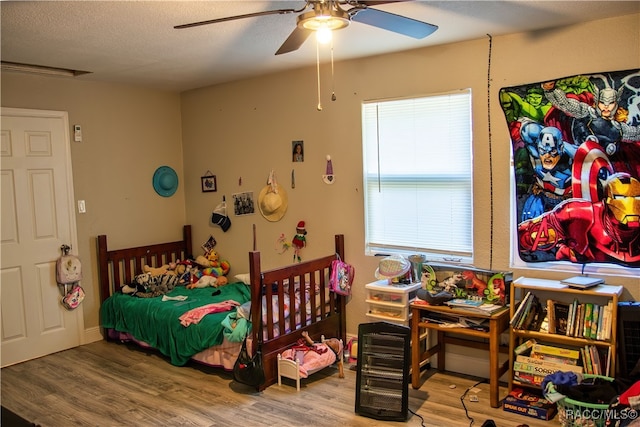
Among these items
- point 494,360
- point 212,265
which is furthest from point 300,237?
point 494,360

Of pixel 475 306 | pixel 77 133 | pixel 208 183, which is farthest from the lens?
pixel 208 183

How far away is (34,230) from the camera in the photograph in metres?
4.23

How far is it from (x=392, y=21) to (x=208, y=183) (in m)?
3.12

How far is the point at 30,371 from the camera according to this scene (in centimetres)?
397

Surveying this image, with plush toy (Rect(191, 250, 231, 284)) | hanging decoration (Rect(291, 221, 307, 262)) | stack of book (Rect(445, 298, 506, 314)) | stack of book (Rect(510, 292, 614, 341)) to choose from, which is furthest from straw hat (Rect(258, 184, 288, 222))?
stack of book (Rect(510, 292, 614, 341))

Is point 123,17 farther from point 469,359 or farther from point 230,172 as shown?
point 469,359

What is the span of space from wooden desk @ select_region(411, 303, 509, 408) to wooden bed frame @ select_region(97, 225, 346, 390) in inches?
30.9

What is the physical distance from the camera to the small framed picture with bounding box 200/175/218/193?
16.6ft

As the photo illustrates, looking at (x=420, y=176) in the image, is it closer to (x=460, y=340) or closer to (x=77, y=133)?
(x=460, y=340)

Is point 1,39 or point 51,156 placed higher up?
point 1,39

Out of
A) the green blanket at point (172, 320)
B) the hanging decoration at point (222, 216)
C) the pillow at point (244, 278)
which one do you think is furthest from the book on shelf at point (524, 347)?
the hanging decoration at point (222, 216)

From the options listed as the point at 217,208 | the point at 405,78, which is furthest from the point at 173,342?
the point at 405,78

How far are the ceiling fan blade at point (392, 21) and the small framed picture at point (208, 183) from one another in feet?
9.60

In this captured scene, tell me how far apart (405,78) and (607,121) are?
1.37 m
